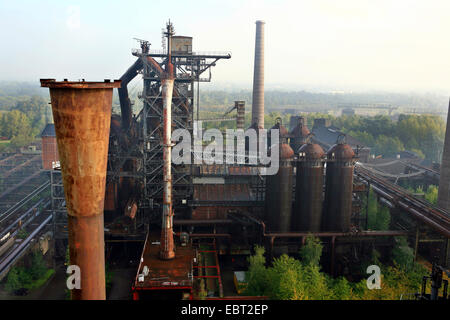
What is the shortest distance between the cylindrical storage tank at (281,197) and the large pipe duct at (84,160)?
36.7 ft

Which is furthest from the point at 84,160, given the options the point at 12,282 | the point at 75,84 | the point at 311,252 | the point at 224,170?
the point at 224,170

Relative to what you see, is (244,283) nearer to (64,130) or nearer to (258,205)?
(258,205)

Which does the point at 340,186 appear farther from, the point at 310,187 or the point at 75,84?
the point at 75,84

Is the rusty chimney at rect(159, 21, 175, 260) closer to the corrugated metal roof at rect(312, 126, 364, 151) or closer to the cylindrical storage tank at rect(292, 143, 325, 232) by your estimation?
the cylindrical storage tank at rect(292, 143, 325, 232)

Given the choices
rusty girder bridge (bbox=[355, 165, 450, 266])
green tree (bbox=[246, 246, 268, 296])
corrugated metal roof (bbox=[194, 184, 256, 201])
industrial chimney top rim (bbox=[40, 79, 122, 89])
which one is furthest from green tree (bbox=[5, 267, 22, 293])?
rusty girder bridge (bbox=[355, 165, 450, 266])

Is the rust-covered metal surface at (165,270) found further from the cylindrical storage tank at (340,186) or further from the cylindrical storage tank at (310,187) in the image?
the cylindrical storage tank at (340,186)

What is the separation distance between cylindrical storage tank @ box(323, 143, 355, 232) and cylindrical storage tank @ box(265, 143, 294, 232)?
78.1 inches

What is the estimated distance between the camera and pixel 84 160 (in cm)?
814

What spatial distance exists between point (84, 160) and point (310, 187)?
1270 cm

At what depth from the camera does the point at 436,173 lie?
32.2 m

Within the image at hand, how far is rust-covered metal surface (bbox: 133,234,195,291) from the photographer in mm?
14639
